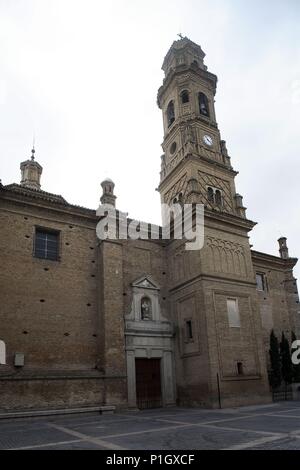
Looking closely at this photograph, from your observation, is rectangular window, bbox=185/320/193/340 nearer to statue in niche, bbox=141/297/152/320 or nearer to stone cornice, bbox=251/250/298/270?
statue in niche, bbox=141/297/152/320

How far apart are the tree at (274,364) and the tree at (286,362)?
2.17 feet

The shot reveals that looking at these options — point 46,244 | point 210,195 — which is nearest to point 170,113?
point 210,195

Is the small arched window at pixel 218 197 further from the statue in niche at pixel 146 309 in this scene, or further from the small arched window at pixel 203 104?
the statue in niche at pixel 146 309

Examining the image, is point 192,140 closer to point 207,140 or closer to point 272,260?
point 207,140

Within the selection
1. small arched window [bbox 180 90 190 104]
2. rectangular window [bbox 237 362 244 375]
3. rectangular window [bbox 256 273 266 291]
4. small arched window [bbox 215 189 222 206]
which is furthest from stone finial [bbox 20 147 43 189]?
rectangular window [bbox 237 362 244 375]

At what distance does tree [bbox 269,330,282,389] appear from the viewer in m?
24.2

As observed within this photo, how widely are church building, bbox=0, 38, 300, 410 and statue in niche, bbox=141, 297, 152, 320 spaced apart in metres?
0.07

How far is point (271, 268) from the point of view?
30.3 metres

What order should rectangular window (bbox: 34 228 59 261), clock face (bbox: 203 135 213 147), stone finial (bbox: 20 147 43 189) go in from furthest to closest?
1. stone finial (bbox: 20 147 43 189)
2. clock face (bbox: 203 135 213 147)
3. rectangular window (bbox: 34 228 59 261)

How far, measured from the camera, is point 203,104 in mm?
28969

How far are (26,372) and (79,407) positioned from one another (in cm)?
299

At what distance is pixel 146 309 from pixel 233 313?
508 cm
